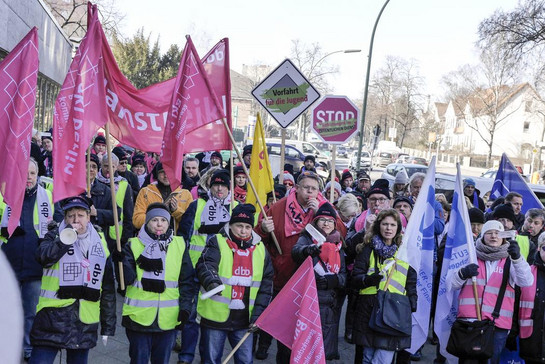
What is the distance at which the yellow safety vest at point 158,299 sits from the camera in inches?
187

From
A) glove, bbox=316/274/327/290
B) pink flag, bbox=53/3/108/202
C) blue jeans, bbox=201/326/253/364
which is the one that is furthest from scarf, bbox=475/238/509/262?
pink flag, bbox=53/3/108/202

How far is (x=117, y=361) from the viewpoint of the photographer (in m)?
5.92

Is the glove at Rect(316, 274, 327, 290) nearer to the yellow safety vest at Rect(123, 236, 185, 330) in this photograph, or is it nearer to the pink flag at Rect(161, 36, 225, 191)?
the yellow safety vest at Rect(123, 236, 185, 330)

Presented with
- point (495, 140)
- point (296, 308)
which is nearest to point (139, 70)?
point (296, 308)

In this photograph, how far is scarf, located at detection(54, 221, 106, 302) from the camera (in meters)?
4.50

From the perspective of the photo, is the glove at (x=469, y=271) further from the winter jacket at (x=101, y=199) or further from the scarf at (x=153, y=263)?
the winter jacket at (x=101, y=199)

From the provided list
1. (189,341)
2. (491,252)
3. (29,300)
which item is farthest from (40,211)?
(491,252)

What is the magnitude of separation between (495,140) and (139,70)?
165 feet

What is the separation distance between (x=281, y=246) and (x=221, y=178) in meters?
1.12

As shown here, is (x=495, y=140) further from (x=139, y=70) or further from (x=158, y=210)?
(x=158, y=210)

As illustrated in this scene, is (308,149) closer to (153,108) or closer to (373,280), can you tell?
(153,108)

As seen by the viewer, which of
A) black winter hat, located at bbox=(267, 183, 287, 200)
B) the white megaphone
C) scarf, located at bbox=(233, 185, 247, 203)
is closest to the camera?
the white megaphone

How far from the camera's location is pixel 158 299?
4.80m

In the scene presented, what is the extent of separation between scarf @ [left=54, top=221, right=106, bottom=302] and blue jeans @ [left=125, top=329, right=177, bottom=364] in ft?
1.61
